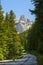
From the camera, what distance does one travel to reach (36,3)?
2648 cm

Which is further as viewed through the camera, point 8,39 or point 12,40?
point 12,40

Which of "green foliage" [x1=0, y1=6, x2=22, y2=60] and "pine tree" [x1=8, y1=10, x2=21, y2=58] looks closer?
"green foliage" [x1=0, y1=6, x2=22, y2=60]

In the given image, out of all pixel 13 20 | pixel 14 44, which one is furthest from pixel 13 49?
pixel 13 20

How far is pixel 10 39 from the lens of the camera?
245ft

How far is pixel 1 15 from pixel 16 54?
16222 mm

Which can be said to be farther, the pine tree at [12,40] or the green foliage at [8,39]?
the pine tree at [12,40]

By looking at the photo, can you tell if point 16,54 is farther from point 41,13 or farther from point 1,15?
point 41,13

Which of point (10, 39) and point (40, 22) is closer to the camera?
point (40, 22)

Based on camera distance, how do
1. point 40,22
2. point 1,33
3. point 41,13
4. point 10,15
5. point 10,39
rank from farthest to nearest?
point 10,15, point 10,39, point 1,33, point 40,22, point 41,13

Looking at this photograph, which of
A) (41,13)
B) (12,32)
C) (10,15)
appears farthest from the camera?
(10,15)

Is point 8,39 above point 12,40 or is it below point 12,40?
above

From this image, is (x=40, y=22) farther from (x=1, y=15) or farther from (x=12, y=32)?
(x=12, y=32)

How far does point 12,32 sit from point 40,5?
54.8 meters

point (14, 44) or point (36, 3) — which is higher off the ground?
point (36, 3)
